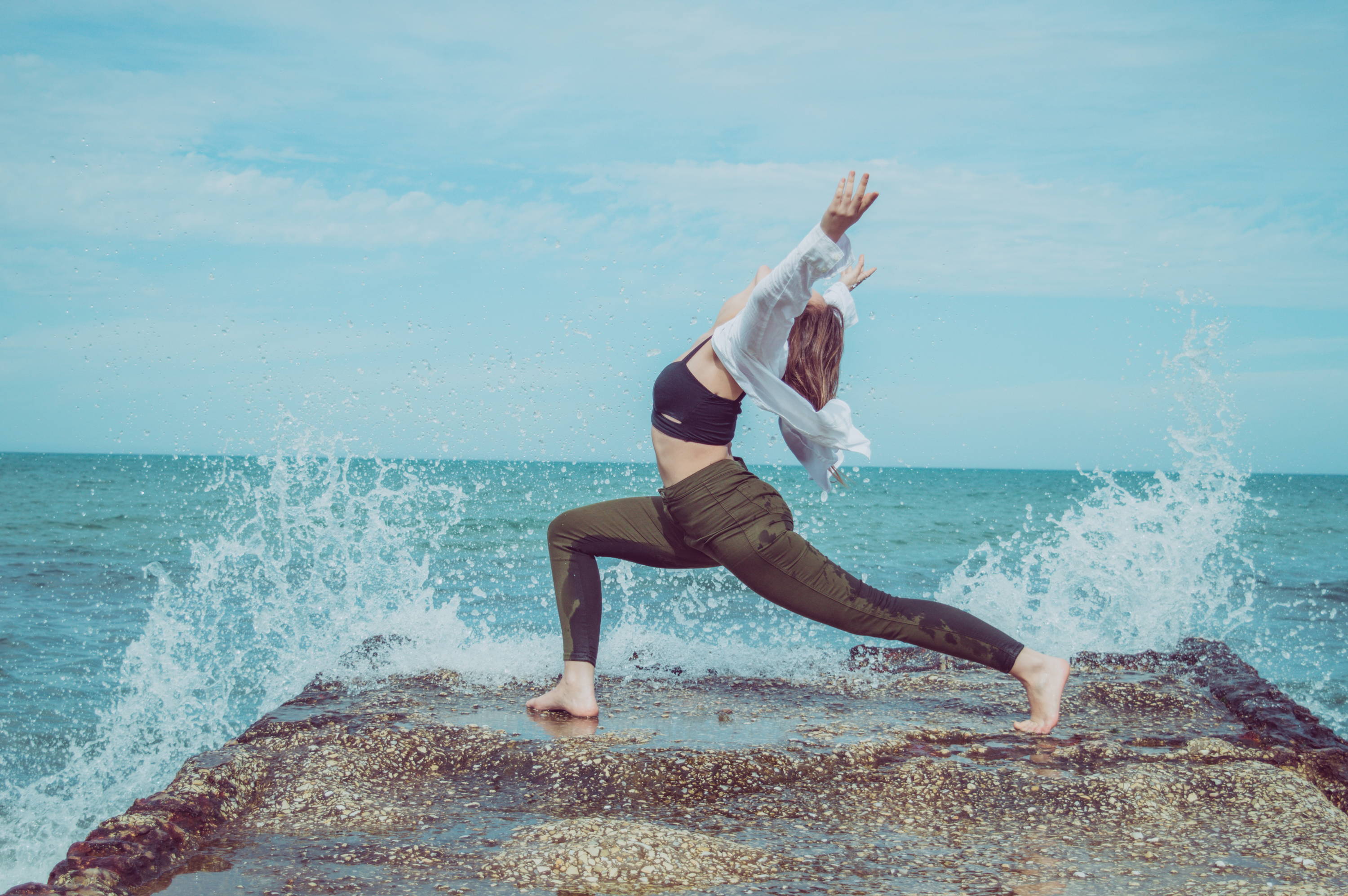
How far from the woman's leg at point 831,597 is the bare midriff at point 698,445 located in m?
0.15

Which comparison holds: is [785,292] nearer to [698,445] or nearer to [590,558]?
[698,445]

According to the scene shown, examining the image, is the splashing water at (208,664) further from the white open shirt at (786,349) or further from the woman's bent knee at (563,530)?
the white open shirt at (786,349)

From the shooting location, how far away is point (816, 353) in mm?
3297

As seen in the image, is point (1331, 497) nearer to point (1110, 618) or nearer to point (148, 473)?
point (1110, 618)

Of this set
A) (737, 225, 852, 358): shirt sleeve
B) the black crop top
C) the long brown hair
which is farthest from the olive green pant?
(737, 225, 852, 358): shirt sleeve

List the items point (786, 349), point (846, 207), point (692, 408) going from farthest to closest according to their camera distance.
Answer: point (692, 408)
point (786, 349)
point (846, 207)

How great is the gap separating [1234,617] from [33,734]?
38.3ft

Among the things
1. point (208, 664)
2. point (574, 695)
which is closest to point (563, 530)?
point (574, 695)

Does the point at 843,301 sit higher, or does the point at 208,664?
the point at 843,301

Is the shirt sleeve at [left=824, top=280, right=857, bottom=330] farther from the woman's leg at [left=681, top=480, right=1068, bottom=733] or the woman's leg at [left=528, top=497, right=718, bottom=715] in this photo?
the woman's leg at [left=528, top=497, right=718, bottom=715]

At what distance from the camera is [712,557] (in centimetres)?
362

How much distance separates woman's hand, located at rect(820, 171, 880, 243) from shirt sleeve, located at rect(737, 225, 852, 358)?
0.11ft

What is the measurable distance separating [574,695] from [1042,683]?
1.78 m

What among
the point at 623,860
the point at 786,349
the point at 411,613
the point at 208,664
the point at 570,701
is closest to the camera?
the point at 623,860
